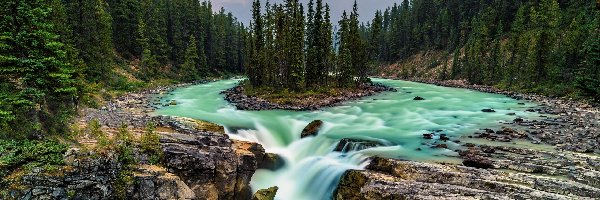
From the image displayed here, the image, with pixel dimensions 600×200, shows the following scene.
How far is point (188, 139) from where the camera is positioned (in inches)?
709

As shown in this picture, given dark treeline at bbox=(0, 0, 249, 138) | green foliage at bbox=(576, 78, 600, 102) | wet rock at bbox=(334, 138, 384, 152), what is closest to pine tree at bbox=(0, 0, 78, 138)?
dark treeline at bbox=(0, 0, 249, 138)

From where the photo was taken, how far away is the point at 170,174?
48.3ft

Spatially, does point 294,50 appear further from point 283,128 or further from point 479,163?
point 479,163

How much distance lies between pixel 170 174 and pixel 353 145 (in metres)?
12.0

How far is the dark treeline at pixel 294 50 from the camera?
A: 5334cm

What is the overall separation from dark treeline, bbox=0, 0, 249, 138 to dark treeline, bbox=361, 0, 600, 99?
5000 centimetres

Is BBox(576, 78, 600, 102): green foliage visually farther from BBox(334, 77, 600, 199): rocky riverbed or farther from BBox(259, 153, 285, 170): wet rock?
BBox(259, 153, 285, 170): wet rock

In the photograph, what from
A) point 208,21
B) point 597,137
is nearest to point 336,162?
point 597,137

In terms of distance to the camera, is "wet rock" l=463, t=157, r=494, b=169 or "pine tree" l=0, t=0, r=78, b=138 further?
"wet rock" l=463, t=157, r=494, b=169

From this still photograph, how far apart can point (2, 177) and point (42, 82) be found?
667 cm

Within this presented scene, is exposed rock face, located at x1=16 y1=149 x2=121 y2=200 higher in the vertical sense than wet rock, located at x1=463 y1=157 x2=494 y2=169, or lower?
higher

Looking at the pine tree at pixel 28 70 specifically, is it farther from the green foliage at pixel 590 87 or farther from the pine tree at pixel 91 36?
the green foliage at pixel 590 87

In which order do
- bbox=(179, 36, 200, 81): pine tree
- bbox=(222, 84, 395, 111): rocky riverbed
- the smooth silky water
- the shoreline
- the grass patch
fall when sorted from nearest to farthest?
the shoreline, the smooth silky water, bbox=(222, 84, 395, 111): rocky riverbed, the grass patch, bbox=(179, 36, 200, 81): pine tree

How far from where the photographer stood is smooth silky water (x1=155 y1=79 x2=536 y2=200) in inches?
790
